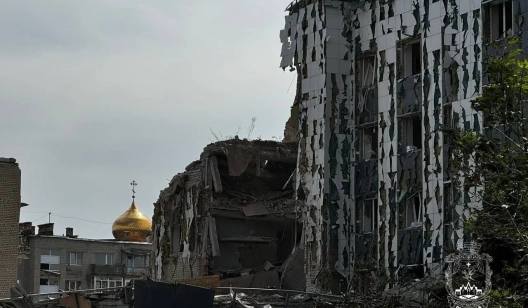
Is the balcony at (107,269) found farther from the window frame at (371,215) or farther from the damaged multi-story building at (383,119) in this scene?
the window frame at (371,215)

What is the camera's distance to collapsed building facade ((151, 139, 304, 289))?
142ft

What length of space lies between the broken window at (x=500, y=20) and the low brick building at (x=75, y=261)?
50320 mm

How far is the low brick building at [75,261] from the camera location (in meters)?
81.6

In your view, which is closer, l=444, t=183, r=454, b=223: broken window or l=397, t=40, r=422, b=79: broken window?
l=444, t=183, r=454, b=223: broken window

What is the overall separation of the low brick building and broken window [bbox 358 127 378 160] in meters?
44.1

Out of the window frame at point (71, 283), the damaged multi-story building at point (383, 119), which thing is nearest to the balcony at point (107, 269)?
the window frame at point (71, 283)

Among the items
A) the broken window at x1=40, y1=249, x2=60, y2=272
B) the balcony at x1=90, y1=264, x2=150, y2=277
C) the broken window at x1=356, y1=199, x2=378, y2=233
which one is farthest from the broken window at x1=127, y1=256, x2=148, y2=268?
the broken window at x1=356, y1=199, x2=378, y2=233

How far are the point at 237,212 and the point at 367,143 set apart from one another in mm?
6775

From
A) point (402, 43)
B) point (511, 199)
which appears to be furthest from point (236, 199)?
point (511, 199)

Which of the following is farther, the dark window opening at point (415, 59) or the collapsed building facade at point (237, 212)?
the collapsed building facade at point (237, 212)

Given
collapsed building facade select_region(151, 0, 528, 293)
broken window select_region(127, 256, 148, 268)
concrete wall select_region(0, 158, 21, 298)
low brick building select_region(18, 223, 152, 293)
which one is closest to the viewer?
collapsed building facade select_region(151, 0, 528, 293)

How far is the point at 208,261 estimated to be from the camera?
142 ft

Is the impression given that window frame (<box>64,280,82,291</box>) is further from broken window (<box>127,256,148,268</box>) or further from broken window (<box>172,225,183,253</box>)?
broken window (<box>172,225,183,253</box>)

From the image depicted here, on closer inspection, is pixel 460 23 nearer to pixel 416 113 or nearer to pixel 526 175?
pixel 416 113
